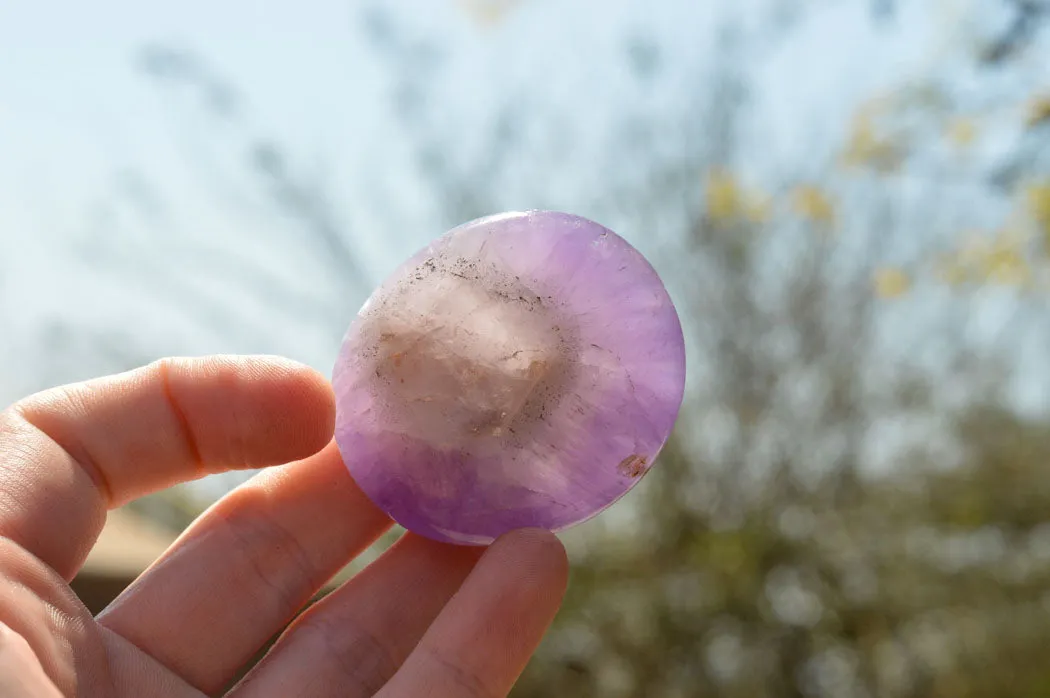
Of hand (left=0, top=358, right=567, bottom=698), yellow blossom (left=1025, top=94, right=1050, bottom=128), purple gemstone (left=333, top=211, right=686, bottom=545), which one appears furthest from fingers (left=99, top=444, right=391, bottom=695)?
yellow blossom (left=1025, top=94, right=1050, bottom=128)

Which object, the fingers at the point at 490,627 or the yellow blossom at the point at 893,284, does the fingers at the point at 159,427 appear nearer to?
the fingers at the point at 490,627

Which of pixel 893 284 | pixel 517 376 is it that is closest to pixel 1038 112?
pixel 893 284

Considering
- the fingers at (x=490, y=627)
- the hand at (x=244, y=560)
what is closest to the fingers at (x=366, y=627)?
the hand at (x=244, y=560)

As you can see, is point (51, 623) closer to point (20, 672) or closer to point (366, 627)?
point (20, 672)

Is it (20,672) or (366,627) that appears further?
(366,627)

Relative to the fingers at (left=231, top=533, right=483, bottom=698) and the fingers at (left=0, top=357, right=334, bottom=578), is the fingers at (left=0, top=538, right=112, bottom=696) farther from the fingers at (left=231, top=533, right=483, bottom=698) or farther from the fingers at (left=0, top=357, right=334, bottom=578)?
the fingers at (left=231, top=533, right=483, bottom=698)

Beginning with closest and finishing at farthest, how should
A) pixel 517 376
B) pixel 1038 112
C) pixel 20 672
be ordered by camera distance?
pixel 20 672, pixel 517 376, pixel 1038 112

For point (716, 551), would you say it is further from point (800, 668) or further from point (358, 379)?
point (358, 379)
